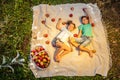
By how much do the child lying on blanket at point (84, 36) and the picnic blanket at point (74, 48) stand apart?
0.31 ft

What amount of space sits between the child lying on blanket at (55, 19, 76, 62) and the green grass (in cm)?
47

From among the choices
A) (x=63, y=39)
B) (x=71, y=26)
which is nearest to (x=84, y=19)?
(x=71, y=26)

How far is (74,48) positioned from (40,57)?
67 centimetres

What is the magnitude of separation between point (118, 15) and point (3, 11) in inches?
93.5

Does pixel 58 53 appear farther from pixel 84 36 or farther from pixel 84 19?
pixel 84 19

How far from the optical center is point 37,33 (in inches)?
249

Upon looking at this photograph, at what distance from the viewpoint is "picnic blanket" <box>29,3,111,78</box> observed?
580 centimetres

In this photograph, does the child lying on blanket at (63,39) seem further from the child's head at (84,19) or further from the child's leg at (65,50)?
the child's head at (84,19)

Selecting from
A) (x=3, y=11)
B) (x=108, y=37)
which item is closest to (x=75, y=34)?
(x=108, y=37)

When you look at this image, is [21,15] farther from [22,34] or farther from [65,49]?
[65,49]

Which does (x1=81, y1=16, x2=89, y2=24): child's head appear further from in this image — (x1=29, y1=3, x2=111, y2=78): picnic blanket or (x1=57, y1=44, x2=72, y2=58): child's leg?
(x1=57, y1=44, x2=72, y2=58): child's leg

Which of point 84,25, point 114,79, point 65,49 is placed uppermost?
point 84,25

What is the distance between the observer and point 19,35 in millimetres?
6320

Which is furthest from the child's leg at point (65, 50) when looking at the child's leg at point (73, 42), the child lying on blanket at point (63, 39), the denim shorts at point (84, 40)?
the denim shorts at point (84, 40)
